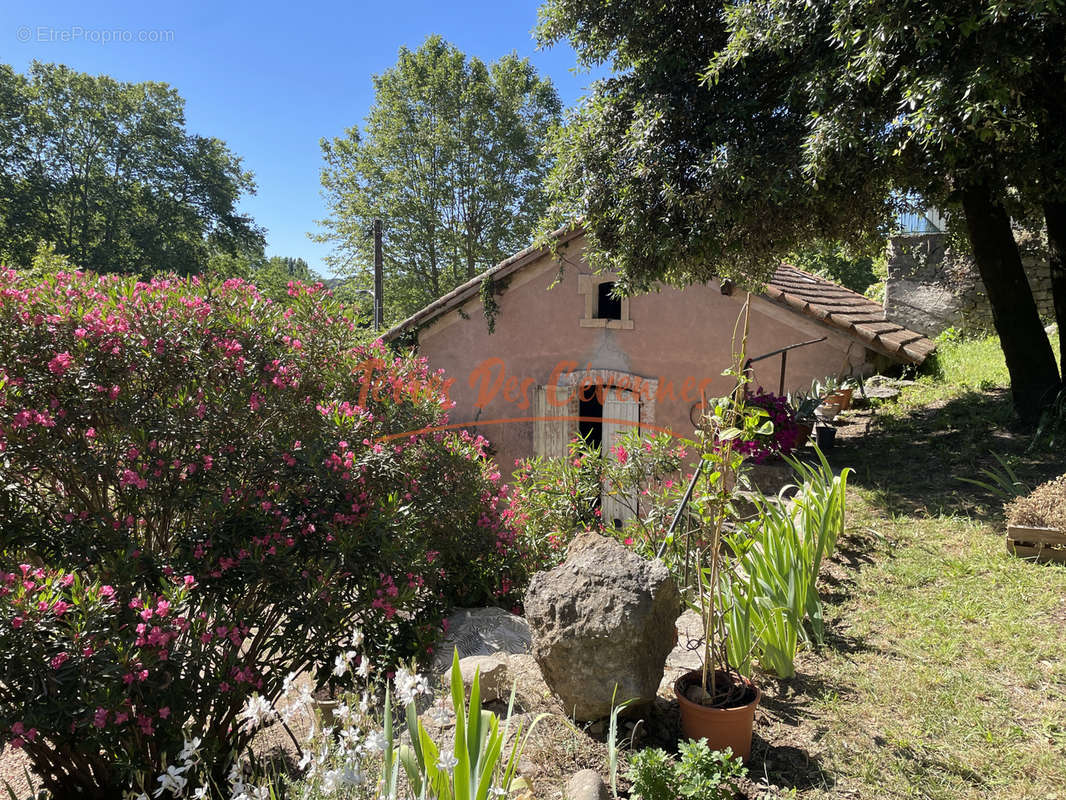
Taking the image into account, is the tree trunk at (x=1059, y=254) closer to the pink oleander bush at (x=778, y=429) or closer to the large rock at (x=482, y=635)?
the pink oleander bush at (x=778, y=429)

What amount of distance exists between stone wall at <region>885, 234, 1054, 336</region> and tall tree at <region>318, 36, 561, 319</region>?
15749mm

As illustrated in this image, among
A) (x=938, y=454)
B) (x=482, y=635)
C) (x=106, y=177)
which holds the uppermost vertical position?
(x=106, y=177)

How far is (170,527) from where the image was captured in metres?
3.75

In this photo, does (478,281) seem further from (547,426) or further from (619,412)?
(619,412)

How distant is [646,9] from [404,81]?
21476 mm

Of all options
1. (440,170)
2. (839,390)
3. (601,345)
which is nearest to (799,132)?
(839,390)

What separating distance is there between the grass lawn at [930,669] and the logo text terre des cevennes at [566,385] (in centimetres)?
368

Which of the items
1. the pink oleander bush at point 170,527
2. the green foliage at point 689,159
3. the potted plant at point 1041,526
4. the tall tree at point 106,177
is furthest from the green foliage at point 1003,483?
the tall tree at point 106,177

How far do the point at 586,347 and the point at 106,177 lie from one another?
24.8 m

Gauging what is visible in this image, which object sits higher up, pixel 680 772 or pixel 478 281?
pixel 478 281

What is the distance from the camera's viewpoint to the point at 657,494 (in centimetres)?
505

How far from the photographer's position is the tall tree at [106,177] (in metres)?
23.0

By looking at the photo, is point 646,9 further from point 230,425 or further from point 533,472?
point 230,425

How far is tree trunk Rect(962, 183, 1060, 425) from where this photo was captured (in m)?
7.03
